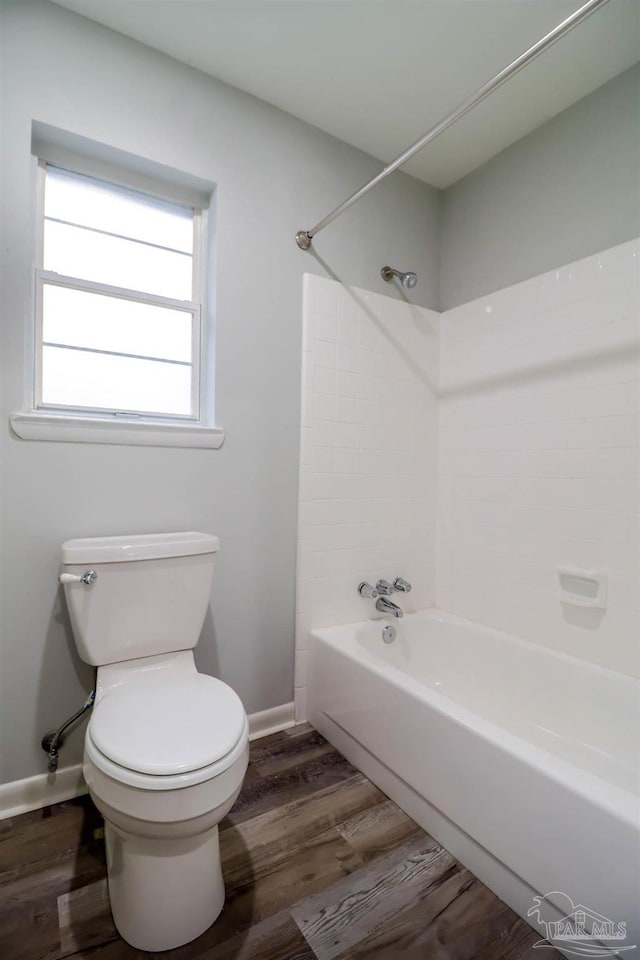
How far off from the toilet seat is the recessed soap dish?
1.29 meters

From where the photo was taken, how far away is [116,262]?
1601mm

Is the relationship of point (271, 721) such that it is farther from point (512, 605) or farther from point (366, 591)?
point (512, 605)

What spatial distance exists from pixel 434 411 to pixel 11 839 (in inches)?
90.2

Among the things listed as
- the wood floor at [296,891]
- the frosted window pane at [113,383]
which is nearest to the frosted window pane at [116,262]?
the frosted window pane at [113,383]

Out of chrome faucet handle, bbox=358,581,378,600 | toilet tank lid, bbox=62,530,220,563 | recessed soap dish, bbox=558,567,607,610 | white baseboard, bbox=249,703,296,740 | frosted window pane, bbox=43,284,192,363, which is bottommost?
white baseboard, bbox=249,703,296,740

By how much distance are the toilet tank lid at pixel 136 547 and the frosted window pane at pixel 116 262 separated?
3.03 feet

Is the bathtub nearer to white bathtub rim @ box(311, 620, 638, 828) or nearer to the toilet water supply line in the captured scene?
white bathtub rim @ box(311, 620, 638, 828)

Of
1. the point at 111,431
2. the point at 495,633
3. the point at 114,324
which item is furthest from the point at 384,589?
the point at 114,324

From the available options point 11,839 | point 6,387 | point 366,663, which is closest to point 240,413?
point 6,387

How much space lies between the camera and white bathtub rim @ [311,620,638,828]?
904 millimetres

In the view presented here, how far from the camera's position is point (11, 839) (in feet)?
4.15

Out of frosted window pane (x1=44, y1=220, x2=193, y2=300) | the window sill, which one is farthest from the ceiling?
the window sill

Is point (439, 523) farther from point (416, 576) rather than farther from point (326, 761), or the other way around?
point (326, 761)

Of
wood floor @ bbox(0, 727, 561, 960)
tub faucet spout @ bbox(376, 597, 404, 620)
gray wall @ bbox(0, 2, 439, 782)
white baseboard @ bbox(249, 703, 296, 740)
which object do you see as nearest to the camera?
wood floor @ bbox(0, 727, 561, 960)
